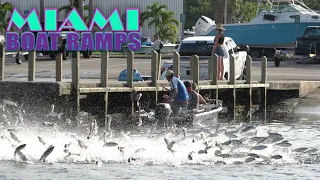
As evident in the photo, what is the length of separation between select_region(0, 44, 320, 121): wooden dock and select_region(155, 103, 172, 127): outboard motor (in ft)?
7.57

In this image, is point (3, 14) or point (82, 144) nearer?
point (82, 144)

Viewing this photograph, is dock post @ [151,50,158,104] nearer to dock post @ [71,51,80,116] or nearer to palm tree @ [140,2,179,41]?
dock post @ [71,51,80,116]

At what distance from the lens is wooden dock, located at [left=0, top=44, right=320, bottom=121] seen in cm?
2091

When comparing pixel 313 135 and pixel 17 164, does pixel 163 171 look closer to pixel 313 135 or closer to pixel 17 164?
pixel 17 164

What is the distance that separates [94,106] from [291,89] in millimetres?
8881

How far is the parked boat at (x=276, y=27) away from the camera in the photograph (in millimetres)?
48375

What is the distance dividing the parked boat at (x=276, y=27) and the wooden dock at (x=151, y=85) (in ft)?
65.5

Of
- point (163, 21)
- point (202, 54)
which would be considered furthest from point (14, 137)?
point (163, 21)

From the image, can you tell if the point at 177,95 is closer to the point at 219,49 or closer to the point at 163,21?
the point at 219,49

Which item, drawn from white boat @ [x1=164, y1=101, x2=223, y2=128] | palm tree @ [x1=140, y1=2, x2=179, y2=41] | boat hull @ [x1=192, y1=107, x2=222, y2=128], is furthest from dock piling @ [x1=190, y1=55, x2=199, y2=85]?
palm tree @ [x1=140, y1=2, x2=179, y2=41]

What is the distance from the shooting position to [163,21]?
57.9 metres

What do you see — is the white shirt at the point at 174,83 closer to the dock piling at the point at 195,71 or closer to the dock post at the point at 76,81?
the dock post at the point at 76,81

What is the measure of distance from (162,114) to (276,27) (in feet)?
97.8

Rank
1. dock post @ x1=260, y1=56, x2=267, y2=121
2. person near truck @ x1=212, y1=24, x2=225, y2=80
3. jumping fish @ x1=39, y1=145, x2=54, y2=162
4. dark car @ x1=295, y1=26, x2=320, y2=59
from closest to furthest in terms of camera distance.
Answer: jumping fish @ x1=39, y1=145, x2=54, y2=162
person near truck @ x1=212, y1=24, x2=225, y2=80
dock post @ x1=260, y1=56, x2=267, y2=121
dark car @ x1=295, y1=26, x2=320, y2=59
